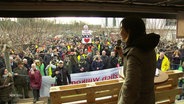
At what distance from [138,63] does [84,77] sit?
12.0 ft

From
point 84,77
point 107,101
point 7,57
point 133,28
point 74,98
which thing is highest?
point 133,28

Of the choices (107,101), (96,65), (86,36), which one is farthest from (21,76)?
(107,101)

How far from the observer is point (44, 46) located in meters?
5.77

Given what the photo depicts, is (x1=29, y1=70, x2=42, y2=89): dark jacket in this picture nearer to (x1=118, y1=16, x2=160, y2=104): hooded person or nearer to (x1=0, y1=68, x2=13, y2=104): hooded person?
(x1=0, y1=68, x2=13, y2=104): hooded person

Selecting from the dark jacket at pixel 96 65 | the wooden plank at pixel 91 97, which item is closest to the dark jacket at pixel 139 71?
the wooden plank at pixel 91 97

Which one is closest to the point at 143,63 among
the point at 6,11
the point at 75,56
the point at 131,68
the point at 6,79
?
the point at 131,68

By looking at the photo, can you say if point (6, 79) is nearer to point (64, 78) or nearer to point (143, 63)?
point (64, 78)

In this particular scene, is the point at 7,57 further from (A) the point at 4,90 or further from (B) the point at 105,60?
(B) the point at 105,60

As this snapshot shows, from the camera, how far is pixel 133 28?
0.99 metres

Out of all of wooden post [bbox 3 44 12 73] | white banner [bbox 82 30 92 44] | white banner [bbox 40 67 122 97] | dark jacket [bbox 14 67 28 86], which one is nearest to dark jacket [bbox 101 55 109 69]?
white banner [bbox 40 67 122 97]

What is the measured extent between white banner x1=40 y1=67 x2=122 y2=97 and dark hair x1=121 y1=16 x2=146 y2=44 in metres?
3.28

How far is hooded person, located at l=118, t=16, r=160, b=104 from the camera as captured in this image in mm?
918

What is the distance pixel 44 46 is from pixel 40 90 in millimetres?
1883

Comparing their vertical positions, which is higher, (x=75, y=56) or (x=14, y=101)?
(x=75, y=56)
